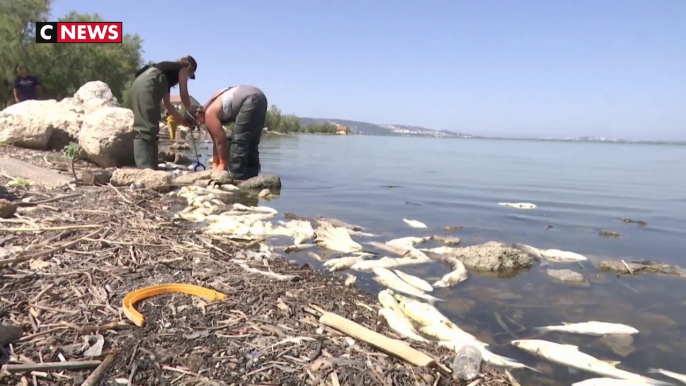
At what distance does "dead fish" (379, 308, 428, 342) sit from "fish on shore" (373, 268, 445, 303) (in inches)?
25.9

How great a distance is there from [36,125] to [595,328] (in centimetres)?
1222

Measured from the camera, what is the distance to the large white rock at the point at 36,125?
35.6 feet

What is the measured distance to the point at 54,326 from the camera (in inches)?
104

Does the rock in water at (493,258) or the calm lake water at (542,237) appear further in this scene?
the rock in water at (493,258)

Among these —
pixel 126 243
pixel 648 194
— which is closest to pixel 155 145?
pixel 126 243

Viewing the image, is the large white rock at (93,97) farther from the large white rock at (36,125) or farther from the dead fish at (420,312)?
the dead fish at (420,312)

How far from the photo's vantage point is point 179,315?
2.94 metres

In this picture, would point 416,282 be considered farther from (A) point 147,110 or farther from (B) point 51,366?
(A) point 147,110

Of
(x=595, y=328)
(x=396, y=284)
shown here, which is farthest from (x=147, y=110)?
(x=595, y=328)

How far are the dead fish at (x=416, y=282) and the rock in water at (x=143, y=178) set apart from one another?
497cm

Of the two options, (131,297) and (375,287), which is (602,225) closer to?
(375,287)

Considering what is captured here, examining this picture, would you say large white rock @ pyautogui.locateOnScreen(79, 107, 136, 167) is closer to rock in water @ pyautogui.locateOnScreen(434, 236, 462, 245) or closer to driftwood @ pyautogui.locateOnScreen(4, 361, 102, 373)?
rock in water @ pyautogui.locateOnScreen(434, 236, 462, 245)

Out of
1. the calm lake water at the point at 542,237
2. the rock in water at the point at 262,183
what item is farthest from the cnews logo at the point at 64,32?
the rock in water at the point at 262,183

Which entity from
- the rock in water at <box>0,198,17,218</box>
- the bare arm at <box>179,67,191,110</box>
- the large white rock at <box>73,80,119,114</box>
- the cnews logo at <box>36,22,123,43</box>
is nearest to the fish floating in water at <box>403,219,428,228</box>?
the rock in water at <box>0,198,17,218</box>
